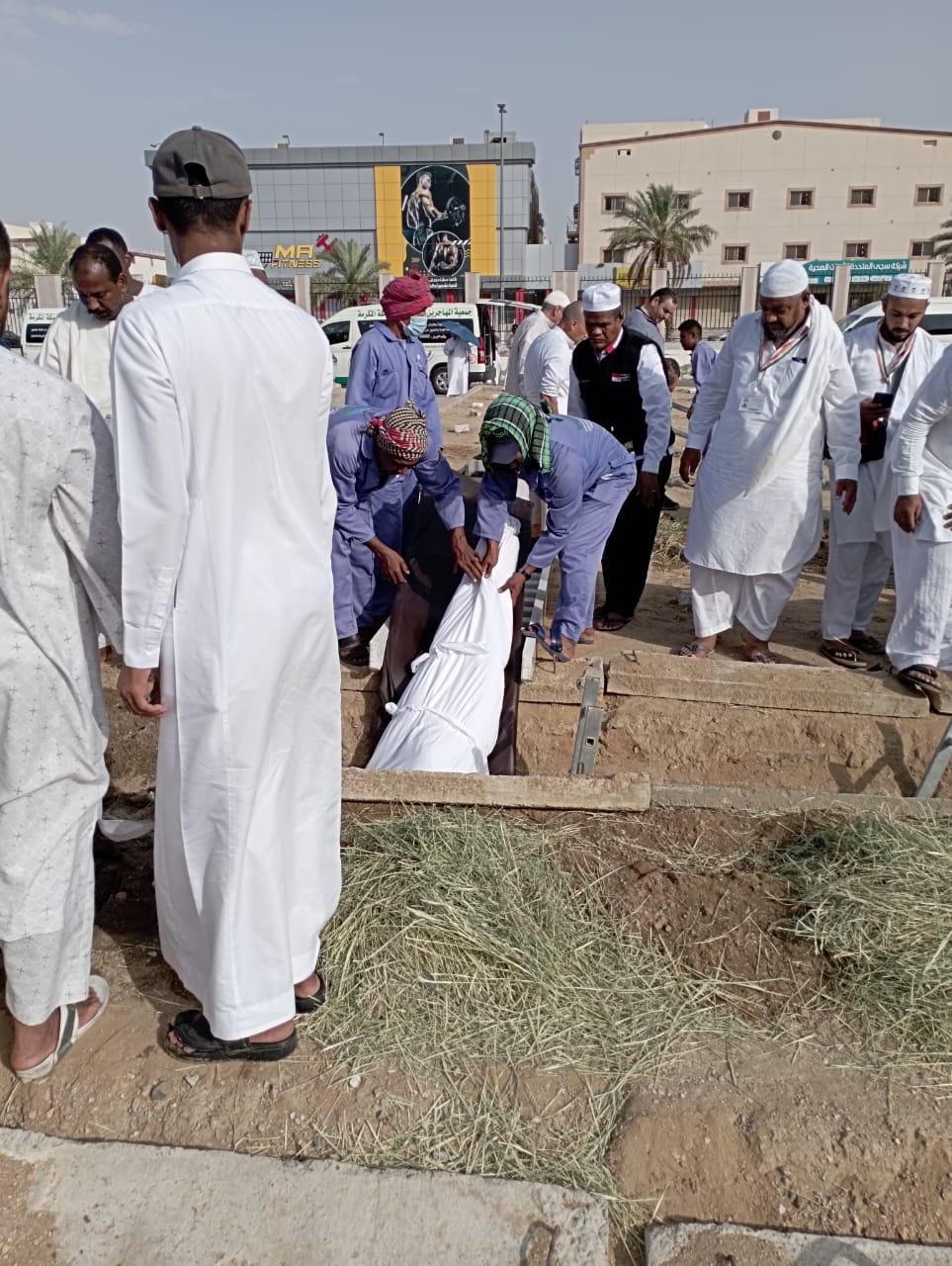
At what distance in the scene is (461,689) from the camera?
4.04m

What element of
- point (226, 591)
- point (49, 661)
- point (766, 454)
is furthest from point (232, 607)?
point (766, 454)

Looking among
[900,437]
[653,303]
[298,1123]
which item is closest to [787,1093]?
[298,1123]

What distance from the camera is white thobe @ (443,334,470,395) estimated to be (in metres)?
16.8

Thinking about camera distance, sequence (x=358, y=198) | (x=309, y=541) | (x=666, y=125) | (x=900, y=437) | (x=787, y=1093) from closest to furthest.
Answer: (x=309, y=541), (x=787, y=1093), (x=900, y=437), (x=666, y=125), (x=358, y=198)

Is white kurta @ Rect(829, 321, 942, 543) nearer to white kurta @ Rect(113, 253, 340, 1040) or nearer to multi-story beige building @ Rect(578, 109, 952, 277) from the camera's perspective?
white kurta @ Rect(113, 253, 340, 1040)

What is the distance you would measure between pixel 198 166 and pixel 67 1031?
1.87 meters

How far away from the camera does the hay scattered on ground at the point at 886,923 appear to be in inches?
87.9

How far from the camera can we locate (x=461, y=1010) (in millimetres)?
2268

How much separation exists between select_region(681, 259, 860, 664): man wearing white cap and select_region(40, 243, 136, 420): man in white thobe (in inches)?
114

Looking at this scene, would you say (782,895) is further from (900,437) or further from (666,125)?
(666,125)

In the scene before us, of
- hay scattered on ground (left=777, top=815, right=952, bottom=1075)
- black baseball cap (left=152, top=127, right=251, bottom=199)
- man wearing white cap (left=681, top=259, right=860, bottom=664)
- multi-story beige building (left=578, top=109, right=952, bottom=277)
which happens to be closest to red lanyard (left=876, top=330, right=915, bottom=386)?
man wearing white cap (left=681, top=259, right=860, bottom=664)

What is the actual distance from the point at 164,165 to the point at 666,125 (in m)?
Result: 45.2

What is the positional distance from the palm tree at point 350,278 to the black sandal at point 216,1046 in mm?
38497

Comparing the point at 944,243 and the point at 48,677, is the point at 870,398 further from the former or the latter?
the point at 944,243
